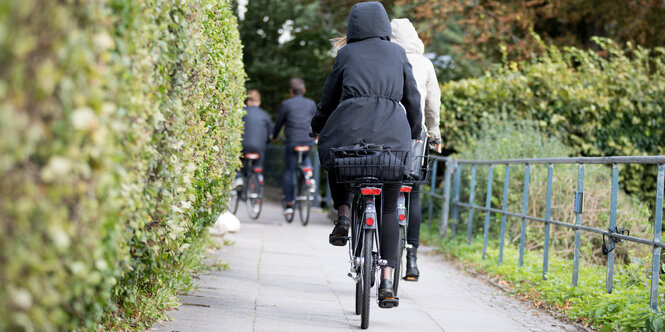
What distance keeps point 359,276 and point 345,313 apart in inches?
21.3

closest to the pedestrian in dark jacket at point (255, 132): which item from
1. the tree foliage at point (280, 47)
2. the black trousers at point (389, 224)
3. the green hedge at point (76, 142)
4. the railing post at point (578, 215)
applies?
the railing post at point (578, 215)

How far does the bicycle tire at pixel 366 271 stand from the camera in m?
4.59

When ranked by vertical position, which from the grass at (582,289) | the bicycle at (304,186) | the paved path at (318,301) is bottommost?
the paved path at (318,301)

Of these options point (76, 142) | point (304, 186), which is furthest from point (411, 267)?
point (304, 186)

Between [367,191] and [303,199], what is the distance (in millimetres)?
7048

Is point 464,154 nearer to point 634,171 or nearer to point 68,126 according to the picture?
point 634,171

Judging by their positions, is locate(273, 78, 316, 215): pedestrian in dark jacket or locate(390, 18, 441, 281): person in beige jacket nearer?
locate(390, 18, 441, 281): person in beige jacket

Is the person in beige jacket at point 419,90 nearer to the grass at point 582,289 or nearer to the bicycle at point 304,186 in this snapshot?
the grass at point 582,289

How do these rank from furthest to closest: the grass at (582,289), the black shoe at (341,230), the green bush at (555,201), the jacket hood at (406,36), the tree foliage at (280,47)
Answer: the tree foliage at (280,47) < the green bush at (555,201) < the jacket hood at (406,36) < the black shoe at (341,230) < the grass at (582,289)

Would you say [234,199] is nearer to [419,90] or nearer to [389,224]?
[419,90]

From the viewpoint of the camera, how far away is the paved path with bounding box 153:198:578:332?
187 inches

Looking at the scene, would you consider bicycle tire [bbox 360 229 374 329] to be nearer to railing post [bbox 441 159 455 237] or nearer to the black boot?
the black boot

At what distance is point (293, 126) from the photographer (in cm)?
1167

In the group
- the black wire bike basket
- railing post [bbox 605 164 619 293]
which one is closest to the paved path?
railing post [bbox 605 164 619 293]
